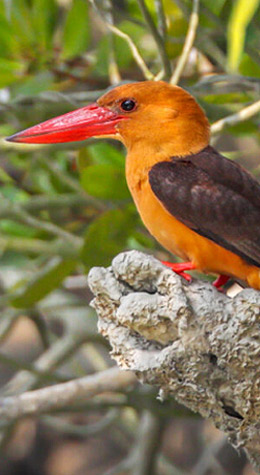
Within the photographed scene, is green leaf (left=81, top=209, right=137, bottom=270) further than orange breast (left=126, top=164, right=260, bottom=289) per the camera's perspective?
Yes

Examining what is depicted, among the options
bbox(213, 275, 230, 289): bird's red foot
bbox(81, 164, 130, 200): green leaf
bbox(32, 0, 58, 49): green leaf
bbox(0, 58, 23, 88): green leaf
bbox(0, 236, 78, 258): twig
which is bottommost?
bbox(0, 236, 78, 258): twig

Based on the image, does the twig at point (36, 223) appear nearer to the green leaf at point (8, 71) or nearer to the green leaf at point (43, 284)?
the green leaf at point (43, 284)

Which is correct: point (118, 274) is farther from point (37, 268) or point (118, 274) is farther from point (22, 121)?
point (37, 268)

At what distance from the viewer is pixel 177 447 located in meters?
5.26

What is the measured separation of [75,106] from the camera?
9.32 feet

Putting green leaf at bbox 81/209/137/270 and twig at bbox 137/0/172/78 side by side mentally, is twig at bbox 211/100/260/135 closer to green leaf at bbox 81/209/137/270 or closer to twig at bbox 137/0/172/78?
twig at bbox 137/0/172/78

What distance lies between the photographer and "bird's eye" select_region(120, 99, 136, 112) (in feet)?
7.38

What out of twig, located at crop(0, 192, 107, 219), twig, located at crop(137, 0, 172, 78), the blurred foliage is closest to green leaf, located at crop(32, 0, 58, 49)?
the blurred foliage

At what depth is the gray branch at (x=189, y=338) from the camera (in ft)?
5.99

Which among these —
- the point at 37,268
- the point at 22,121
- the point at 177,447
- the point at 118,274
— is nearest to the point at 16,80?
the point at 22,121

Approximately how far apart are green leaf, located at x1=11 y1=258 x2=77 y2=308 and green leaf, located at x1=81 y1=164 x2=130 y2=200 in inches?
8.9

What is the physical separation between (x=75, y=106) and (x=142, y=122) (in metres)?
0.62

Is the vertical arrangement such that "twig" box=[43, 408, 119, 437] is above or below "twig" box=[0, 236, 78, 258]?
below

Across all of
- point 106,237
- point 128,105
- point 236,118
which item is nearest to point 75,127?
point 128,105
